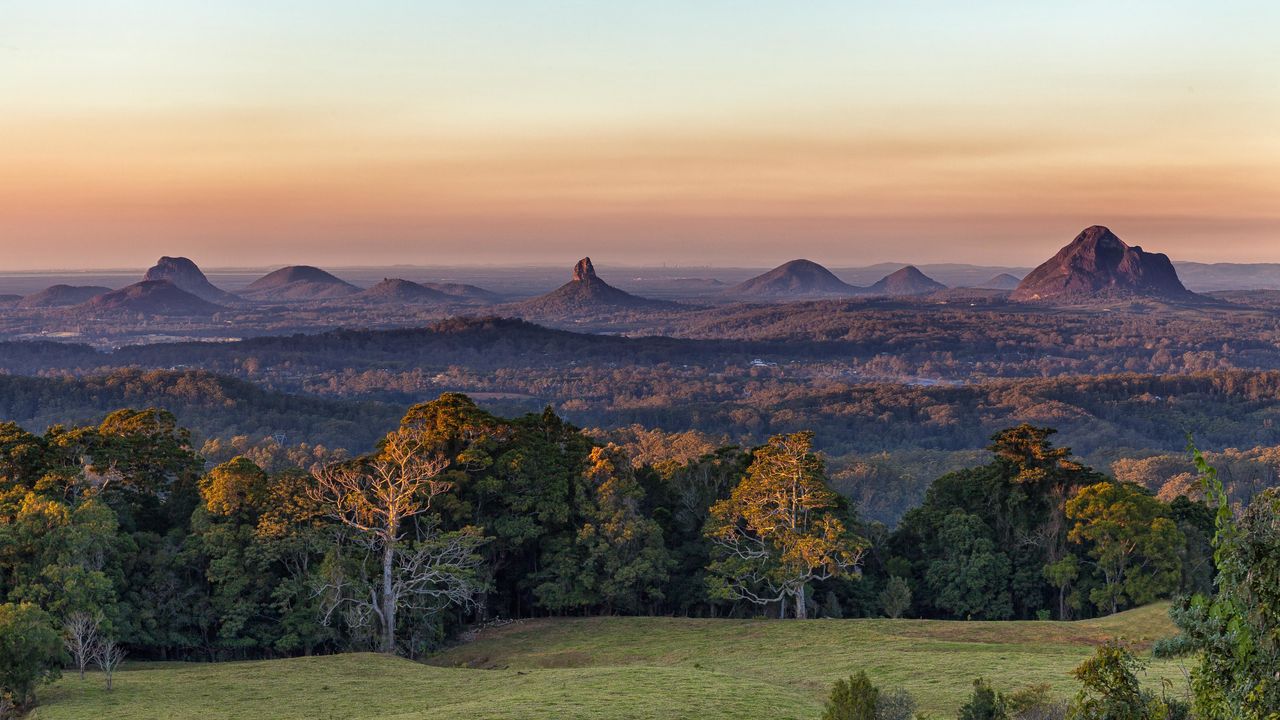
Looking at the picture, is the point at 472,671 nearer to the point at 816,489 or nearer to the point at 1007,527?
the point at 816,489

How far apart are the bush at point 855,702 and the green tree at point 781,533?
81.3 feet

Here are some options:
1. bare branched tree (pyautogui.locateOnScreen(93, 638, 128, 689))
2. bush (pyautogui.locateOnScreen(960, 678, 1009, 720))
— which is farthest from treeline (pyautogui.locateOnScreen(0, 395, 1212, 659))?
bush (pyautogui.locateOnScreen(960, 678, 1009, 720))

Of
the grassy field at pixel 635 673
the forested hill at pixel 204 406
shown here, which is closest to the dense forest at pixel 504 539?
the grassy field at pixel 635 673

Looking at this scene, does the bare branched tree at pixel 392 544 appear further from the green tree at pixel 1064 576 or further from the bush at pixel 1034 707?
the green tree at pixel 1064 576

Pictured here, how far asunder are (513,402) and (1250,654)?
182052mm

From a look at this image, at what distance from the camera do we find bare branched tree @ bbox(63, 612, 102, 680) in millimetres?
30406

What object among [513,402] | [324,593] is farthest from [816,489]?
[513,402]

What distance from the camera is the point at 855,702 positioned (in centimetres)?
1784

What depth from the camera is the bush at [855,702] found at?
1775cm

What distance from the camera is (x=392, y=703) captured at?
89.0ft

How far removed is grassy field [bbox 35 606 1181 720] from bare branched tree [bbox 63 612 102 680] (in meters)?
1.01

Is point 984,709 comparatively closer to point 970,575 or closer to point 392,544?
point 392,544

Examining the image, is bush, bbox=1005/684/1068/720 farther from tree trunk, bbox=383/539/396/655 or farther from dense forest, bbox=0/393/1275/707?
tree trunk, bbox=383/539/396/655

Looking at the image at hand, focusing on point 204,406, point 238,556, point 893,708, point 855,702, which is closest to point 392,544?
point 238,556
